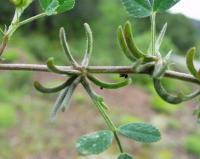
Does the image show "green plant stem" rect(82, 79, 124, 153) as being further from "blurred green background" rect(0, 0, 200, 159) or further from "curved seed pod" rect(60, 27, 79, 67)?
"blurred green background" rect(0, 0, 200, 159)

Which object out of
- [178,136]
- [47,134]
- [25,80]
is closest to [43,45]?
[25,80]

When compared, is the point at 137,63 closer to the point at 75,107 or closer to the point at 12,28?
the point at 12,28

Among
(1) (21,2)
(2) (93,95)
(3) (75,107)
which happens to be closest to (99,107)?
(2) (93,95)

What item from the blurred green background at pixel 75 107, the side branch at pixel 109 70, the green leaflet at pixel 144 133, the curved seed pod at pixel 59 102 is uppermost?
the side branch at pixel 109 70

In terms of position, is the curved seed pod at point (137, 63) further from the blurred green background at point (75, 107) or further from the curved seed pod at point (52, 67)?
the blurred green background at point (75, 107)

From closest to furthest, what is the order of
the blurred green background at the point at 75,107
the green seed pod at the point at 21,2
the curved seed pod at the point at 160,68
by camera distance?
the curved seed pod at the point at 160,68
the green seed pod at the point at 21,2
the blurred green background at the point at 75,107

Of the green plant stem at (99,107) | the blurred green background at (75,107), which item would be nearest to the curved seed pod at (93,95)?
the green plant stem at (99,107)

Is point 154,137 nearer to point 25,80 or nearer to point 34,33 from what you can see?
point 25,80
